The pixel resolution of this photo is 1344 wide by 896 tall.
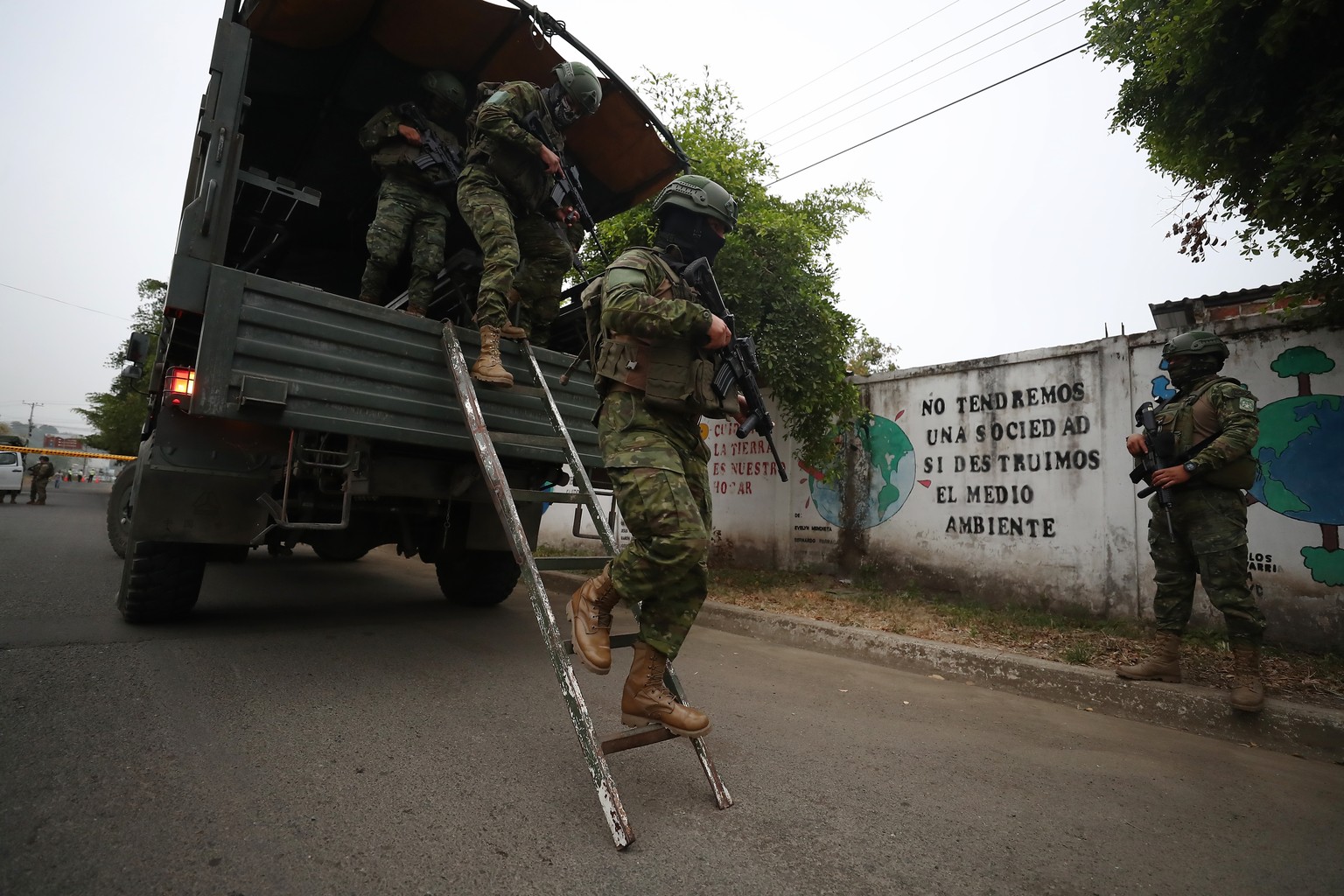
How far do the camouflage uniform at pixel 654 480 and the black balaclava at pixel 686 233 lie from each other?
330 millimetres

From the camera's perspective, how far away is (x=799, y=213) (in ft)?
23.3

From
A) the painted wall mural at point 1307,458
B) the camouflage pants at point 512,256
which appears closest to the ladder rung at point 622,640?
the camouflage pants at point 512,256

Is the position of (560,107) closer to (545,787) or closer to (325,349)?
(325,349)

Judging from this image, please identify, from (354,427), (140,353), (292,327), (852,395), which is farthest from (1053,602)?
(140,353)

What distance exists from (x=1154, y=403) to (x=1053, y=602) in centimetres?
160

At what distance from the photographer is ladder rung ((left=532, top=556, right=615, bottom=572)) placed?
7.49 ft

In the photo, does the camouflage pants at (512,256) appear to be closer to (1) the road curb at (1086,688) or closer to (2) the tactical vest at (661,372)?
(2) the tactical vest at (661,372)

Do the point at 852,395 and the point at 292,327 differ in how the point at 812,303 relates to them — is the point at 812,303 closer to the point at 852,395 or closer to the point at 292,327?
the point at 852,395

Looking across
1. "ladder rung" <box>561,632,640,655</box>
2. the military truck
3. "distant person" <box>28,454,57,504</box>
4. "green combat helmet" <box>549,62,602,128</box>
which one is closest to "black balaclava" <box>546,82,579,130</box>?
"green combat helmet" <box>549,62,602,128</box>

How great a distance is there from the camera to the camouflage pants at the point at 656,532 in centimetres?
205

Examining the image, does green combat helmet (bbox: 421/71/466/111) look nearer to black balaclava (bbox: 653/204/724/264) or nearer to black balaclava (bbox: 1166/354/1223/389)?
black balaclava (bbox: 653/204/724/264)

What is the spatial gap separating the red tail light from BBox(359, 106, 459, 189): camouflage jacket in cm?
176

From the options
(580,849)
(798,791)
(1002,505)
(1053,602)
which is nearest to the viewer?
(580,849)

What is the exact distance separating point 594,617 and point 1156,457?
10.2 ft
